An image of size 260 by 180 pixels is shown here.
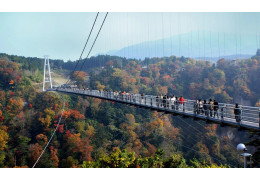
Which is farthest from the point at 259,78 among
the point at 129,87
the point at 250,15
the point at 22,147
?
the point at 22,147

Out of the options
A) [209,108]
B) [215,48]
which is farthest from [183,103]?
[215,48]

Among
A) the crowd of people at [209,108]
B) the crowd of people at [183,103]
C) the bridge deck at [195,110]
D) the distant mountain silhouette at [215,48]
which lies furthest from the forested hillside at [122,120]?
the crowd of people at [209,108]

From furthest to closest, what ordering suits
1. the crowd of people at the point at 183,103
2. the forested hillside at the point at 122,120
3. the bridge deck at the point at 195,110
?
the forested hillside at the point at 122,120
the crowd of people at the point at 183,103
the bridge deck at the point at 195,110

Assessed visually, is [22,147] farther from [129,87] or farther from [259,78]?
[259,78]

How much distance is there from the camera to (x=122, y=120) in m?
49.8

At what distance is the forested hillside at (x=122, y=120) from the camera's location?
1593 inches

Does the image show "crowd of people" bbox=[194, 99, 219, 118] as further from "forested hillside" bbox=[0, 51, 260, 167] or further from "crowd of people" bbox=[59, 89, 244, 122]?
"forested hillside" bbox=[0, 51, 260, 167]

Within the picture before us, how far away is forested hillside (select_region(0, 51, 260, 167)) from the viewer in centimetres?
4047

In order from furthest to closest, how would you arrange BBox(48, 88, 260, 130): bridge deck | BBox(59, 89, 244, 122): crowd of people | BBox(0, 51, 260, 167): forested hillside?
BBox(0, 51, 260, 167): forested hillside, BBox(59, 89, 244, 122): crowd of people, BBox(48, 88, 260, 130): bridge deck

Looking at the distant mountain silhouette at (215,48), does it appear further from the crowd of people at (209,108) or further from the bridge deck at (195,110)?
the crowd of people at (209,108)

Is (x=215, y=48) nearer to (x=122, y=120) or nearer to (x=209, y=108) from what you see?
(x=122, y=120)

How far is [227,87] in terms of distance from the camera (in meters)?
47.6

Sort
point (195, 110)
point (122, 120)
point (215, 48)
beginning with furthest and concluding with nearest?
point (215, 48), point (122, 120), point (195, 110)

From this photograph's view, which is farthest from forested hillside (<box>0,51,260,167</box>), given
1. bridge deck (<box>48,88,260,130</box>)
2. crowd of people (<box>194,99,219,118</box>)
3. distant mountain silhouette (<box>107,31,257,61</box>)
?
crowd of people (<box>194,99,219,118</box>)
